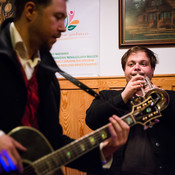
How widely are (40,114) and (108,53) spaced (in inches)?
60.7

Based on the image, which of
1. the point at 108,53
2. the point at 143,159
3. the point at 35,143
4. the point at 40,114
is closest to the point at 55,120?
the point at 40,114

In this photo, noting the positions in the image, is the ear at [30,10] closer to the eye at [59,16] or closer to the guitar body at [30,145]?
the eye at [59,16]

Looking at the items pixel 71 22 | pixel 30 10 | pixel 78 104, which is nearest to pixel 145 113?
pixel 30 10

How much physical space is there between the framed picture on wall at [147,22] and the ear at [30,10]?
5.04ft

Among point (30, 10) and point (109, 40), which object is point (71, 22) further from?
point (30, 10)

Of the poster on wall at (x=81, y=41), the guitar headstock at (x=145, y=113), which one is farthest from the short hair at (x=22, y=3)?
the poster on wall at (x=81, y=41)

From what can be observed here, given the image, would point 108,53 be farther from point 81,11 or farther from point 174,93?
point 174,93

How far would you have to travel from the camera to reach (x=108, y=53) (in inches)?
94.7

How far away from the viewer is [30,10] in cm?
100

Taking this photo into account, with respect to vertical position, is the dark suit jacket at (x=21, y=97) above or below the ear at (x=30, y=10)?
below

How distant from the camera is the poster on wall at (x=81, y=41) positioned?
2.42 metres

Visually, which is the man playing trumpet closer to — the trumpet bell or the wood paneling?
the trumpet bell

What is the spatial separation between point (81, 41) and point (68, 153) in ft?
6.03

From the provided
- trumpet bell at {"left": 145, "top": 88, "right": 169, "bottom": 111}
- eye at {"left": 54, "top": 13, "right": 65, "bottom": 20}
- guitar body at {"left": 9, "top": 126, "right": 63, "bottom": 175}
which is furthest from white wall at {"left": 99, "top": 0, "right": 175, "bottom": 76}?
guitar body at {"left": 9, "top": 126, "right": 63, "bottom": 175}
